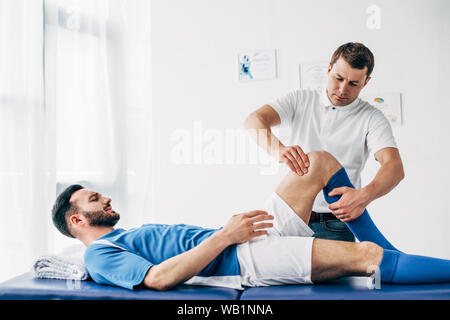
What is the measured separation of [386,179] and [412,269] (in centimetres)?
43

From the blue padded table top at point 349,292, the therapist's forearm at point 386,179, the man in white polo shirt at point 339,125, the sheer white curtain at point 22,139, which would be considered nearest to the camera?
the blue padded table top at point 349,292

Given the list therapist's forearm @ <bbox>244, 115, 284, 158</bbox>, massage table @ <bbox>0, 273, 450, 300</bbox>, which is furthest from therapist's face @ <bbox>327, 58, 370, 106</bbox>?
massage table @ <bbox>0, 273, 450, 300</bbox>

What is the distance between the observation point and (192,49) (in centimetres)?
226

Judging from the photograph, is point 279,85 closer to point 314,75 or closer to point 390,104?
point 314,75

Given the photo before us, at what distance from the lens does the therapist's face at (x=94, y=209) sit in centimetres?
131

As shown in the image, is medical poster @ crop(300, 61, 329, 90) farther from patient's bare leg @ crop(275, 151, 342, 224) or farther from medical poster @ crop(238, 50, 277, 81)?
patient's bare leg @ crop(275, 151, 342, 224)

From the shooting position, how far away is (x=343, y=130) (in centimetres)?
148

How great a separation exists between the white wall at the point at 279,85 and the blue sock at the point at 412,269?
95 cm

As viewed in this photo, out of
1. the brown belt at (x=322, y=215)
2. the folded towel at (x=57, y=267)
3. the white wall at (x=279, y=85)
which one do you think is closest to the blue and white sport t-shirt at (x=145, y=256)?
the folded towel at (x=57, y=267)

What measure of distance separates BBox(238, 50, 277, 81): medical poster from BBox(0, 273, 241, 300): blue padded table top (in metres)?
1.42

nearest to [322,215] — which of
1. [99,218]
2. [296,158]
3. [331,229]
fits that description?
[331,229]

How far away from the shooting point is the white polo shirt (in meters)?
1.45

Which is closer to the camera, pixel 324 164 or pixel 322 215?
pixel 324 164

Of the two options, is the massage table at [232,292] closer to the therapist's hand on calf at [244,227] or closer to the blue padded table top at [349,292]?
the blue padded table top at [349,292]
